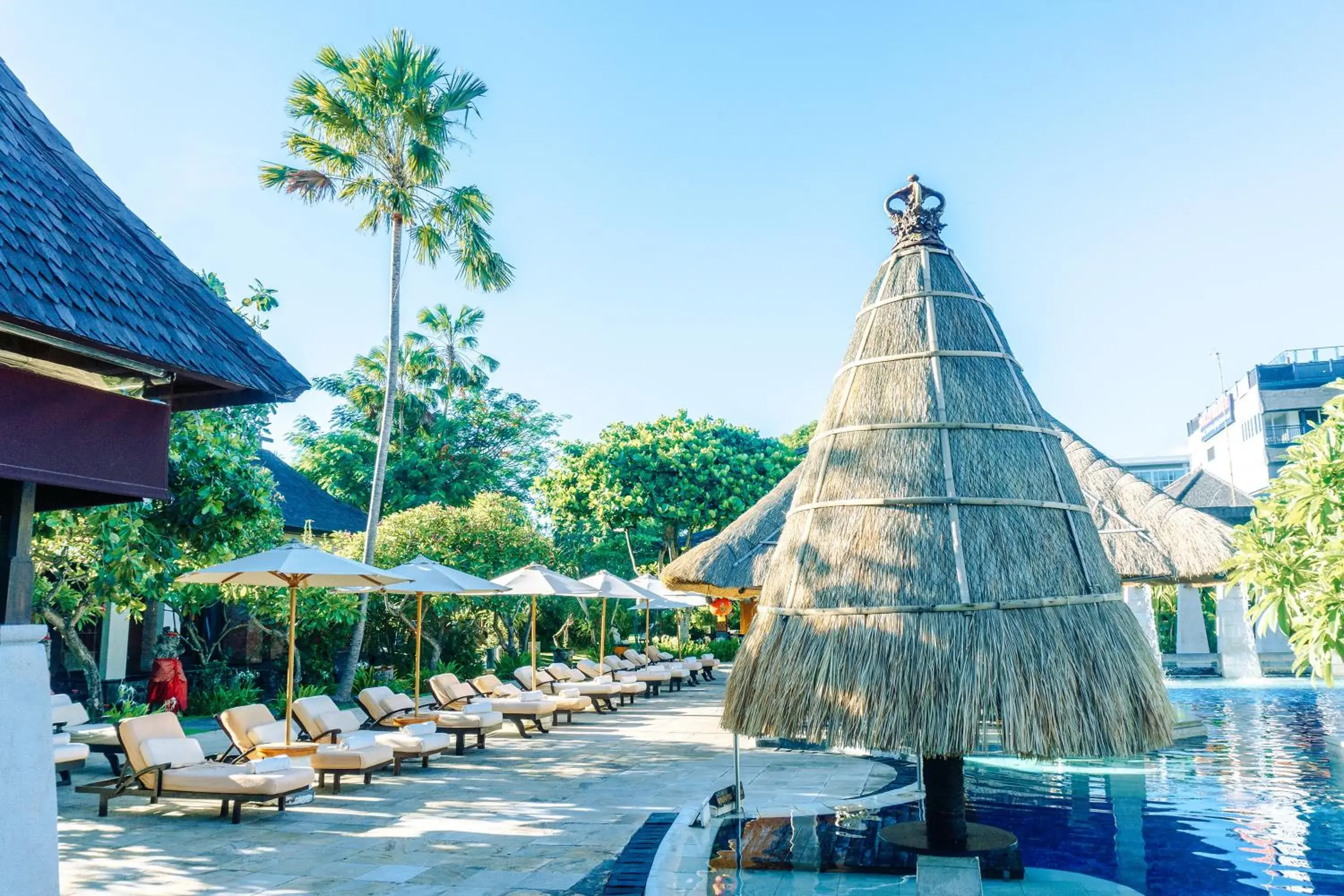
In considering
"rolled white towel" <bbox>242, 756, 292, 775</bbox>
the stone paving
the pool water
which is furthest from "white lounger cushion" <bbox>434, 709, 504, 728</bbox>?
the pool water

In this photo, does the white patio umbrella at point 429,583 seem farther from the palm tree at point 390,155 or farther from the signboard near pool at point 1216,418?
the signboard near pool at point 1216,418

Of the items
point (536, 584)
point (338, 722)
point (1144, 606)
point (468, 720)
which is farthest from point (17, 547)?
point (1144, 606)

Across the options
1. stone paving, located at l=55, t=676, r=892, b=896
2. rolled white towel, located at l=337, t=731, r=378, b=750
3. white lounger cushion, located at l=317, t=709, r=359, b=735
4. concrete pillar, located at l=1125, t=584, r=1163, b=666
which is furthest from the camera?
concrete pillar, located at l=1125, t=584, r=1163, b=666

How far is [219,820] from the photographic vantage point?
8773 millimetres

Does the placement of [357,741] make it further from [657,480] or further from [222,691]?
[657,480]

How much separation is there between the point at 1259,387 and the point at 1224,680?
3342 centimetres

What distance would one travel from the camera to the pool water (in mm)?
7020

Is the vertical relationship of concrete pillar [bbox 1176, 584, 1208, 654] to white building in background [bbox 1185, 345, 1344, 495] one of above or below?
below

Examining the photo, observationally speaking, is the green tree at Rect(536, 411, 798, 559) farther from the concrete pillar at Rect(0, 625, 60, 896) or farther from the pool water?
the concrete pillar at Rect(0, 625, 60, 896)

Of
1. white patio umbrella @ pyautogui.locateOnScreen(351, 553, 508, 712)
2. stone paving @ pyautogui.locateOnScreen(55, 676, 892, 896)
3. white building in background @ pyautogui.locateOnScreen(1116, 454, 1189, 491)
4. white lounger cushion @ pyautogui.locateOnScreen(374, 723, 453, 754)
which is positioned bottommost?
stone paving @ pyautogui.locateOnScreen(55, 676, 892, 896)

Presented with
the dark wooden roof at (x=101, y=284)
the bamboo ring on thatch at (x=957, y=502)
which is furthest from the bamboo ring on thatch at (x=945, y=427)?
the dark wooden roof at (x=101, y=284)

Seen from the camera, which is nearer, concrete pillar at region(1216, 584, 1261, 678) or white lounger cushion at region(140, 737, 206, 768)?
white lounger cushion at region(140, 737, 206, 768)

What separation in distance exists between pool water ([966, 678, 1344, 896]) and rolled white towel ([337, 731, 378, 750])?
6471 mm

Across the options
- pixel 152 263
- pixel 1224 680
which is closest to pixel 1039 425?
pixel 152 263
